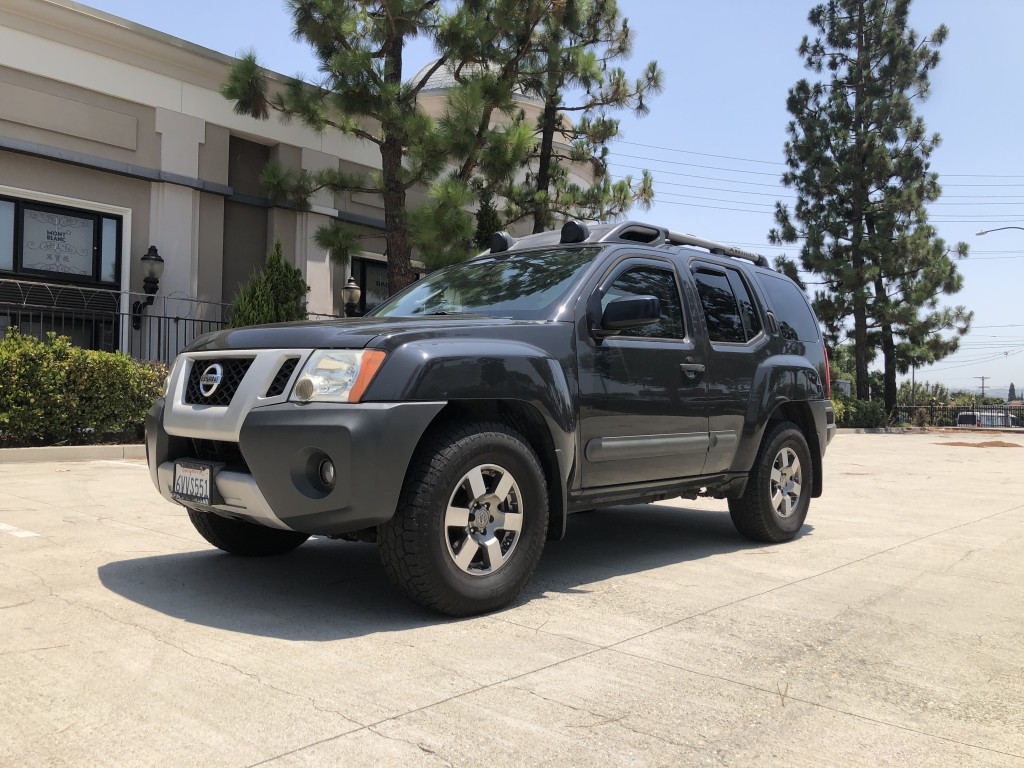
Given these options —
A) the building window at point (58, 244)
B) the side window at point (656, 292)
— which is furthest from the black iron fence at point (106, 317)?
the side window at point (656, 292)

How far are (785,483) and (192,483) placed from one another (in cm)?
405

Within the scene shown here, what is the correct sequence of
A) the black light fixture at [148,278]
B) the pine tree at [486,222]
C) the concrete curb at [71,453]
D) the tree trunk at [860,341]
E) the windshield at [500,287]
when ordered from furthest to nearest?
the tree trunk at [860,341], the pine tree at [486,222], the black light fixture at [148,278], the concrete curb at [71,453], the windshield at [500,287]

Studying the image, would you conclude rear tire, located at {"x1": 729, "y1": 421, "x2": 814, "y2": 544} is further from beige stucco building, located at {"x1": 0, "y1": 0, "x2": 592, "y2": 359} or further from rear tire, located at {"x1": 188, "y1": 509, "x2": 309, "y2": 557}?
beige stucco building, located at {"x1": 0, "y1": 0, "x2": 592, "y2": 359}

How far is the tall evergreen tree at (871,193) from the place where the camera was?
104ft

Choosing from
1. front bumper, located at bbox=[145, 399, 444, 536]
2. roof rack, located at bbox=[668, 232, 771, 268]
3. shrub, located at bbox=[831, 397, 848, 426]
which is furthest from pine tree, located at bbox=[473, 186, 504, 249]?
shrub, located at bbox=[831, 397, 848, 426]

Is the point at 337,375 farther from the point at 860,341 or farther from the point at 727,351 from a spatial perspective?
the point at 860,341

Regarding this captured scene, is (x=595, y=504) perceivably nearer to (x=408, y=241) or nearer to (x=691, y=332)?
(x=691, y=332)

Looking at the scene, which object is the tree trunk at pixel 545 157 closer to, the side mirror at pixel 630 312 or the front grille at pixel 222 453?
the side mirror at pixel 630 312

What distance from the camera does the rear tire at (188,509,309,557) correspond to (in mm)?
4820

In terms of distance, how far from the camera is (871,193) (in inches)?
1296

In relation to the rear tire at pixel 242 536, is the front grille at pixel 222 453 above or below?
above

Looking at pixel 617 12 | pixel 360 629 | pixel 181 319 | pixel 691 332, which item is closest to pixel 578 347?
pixel 691 332

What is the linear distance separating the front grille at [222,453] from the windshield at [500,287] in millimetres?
1452

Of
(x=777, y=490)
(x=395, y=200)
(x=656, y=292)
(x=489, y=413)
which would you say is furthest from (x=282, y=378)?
(x=395, y=200)
